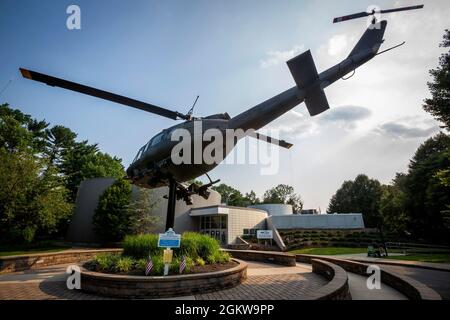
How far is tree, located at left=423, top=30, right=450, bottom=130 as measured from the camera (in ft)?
55.2

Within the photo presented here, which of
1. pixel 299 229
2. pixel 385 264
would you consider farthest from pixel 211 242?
pixel 299 229

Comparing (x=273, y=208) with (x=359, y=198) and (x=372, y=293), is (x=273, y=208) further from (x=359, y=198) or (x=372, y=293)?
(x=372, y=293)

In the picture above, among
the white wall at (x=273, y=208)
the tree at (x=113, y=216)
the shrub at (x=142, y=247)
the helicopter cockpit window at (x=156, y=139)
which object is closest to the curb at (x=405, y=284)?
the shrub at (x=142, y=247)

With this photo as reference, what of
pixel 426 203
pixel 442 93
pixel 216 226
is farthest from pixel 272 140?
pixel 426 203

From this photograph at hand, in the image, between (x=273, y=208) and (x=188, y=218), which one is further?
(x=273, y=208)

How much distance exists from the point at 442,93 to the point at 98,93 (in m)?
23.3

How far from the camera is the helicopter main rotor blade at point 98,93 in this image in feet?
23.8

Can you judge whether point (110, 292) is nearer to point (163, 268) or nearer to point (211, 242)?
point (163, 268)

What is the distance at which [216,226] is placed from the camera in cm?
3700

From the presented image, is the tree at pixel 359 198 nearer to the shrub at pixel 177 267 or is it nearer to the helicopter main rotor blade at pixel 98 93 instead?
the shrub at pixel 177 267

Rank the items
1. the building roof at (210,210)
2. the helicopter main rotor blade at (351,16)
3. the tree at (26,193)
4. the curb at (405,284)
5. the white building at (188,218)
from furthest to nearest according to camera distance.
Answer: the white building at (188,218) → the building roof at (210,210) → the tree at (26,193) → the helicopter main rotor blade at (351,16) → the curb at (405,284)

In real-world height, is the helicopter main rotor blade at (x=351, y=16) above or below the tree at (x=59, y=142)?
below

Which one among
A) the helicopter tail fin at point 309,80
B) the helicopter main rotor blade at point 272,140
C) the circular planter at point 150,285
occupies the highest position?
the helicopter tail fin at point 309,80

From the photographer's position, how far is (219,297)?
7.53 metres
